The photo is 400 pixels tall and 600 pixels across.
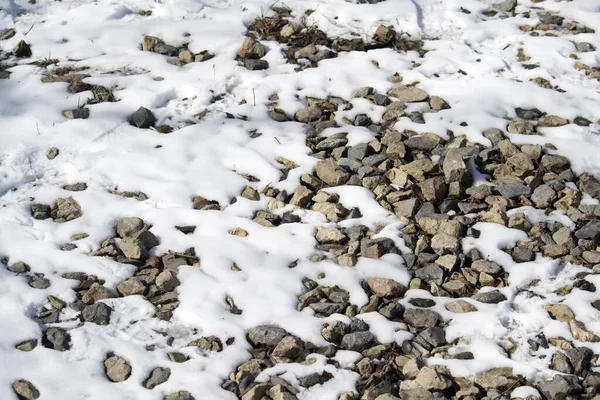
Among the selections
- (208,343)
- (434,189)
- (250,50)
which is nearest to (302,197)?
(434,189)

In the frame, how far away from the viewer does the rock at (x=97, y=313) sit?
388 cm

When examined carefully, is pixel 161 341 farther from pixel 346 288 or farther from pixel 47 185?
pixel 47 185

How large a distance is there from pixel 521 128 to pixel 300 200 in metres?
1.60

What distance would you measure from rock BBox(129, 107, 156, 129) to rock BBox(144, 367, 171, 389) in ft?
6.80

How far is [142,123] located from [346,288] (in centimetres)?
194

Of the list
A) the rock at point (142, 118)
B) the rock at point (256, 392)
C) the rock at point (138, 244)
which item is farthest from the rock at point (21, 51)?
the rock at point (256, 392)

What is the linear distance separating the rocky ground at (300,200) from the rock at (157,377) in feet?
0.03

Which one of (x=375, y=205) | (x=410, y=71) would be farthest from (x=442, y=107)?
(x=375, y=205)

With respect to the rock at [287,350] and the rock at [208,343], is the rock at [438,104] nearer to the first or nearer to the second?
the rock at [287,350]

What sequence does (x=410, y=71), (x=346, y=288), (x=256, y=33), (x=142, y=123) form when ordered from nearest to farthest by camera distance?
(x=346, y=288) < (x=142, y=123) < (x=410, y=71) < (x=256, y=33)

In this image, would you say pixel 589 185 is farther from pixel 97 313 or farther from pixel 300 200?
pixel 97 313

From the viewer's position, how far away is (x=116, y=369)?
3.63 m

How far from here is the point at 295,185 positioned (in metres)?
4.81

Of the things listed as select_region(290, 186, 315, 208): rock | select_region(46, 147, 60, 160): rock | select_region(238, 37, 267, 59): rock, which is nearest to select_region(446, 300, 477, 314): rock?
select_region(290, 186, 315, 208): rock
